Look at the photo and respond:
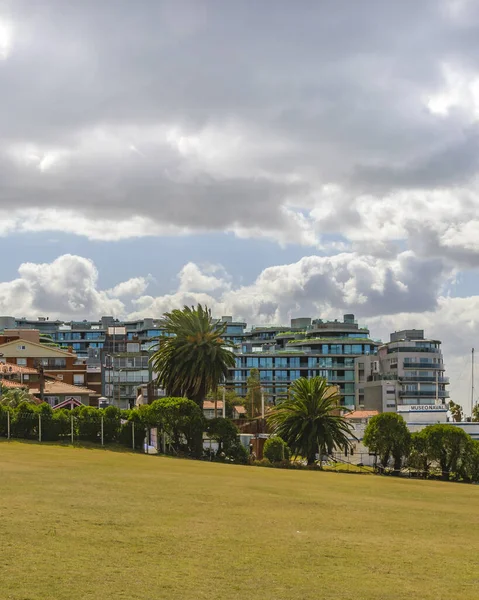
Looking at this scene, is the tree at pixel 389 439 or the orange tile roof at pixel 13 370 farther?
the orange tile roof at pixel 13 370

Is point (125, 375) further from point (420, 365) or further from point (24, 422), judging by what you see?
point (24, 422)

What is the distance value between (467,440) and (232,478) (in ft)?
101

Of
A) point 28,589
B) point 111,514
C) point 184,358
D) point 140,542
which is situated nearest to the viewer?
point 28,589

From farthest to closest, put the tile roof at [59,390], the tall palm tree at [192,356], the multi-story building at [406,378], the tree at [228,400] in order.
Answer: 1. the multi-story building at [406,378]
2. the tree at [228,400]
3. the tile roof at [59,390]
4. the tall palm tree at [192,356]

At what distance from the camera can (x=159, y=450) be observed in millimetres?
76000

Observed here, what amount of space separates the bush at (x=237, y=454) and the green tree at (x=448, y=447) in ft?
52.4

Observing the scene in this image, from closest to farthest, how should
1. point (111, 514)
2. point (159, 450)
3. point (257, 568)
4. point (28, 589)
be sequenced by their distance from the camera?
point (28, 589), point (257, 568), point (111, 514), point (159, 450)

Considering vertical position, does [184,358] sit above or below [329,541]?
above

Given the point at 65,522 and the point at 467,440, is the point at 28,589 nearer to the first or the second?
the point at 65,522

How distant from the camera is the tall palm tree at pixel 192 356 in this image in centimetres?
8375

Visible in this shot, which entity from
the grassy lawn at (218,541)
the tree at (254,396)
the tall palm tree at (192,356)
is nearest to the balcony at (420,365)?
the tree at (254,396)

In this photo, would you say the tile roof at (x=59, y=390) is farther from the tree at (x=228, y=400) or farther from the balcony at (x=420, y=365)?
the balcony at (x=420, y=365)

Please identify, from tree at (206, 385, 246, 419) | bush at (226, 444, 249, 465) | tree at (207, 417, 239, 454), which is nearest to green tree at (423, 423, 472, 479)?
bush at (226, 444, 249, 465)

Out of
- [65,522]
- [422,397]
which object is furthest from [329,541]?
[422,397]
